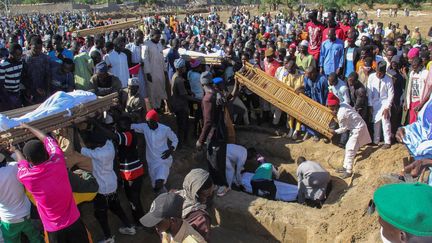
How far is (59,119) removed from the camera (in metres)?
5.02

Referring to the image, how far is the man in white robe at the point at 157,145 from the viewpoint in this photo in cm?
590

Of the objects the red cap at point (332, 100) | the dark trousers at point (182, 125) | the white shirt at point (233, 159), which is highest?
the red cap at point (332, 100)

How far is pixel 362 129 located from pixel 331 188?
46.3 inches

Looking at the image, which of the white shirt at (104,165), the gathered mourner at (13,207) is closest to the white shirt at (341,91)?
the white shirt at (104,165)

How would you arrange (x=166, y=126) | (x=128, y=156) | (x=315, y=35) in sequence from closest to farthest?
(x=128, y=156), (x=166, y=126), (x=315, y=35)

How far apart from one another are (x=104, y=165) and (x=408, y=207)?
4.25 meters

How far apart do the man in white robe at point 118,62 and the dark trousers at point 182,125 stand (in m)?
1.21

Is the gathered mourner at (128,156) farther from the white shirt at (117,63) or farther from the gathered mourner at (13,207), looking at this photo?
the white shirt at (117,63)

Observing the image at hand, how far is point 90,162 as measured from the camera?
517 cm

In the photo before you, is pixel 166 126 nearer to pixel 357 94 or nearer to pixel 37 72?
pixel 37 72

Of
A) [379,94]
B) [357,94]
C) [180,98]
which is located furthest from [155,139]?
[379,94]

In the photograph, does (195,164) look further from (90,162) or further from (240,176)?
(90,162)

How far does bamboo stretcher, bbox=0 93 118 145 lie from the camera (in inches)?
181

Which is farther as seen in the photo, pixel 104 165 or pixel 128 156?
pixel 128 156
